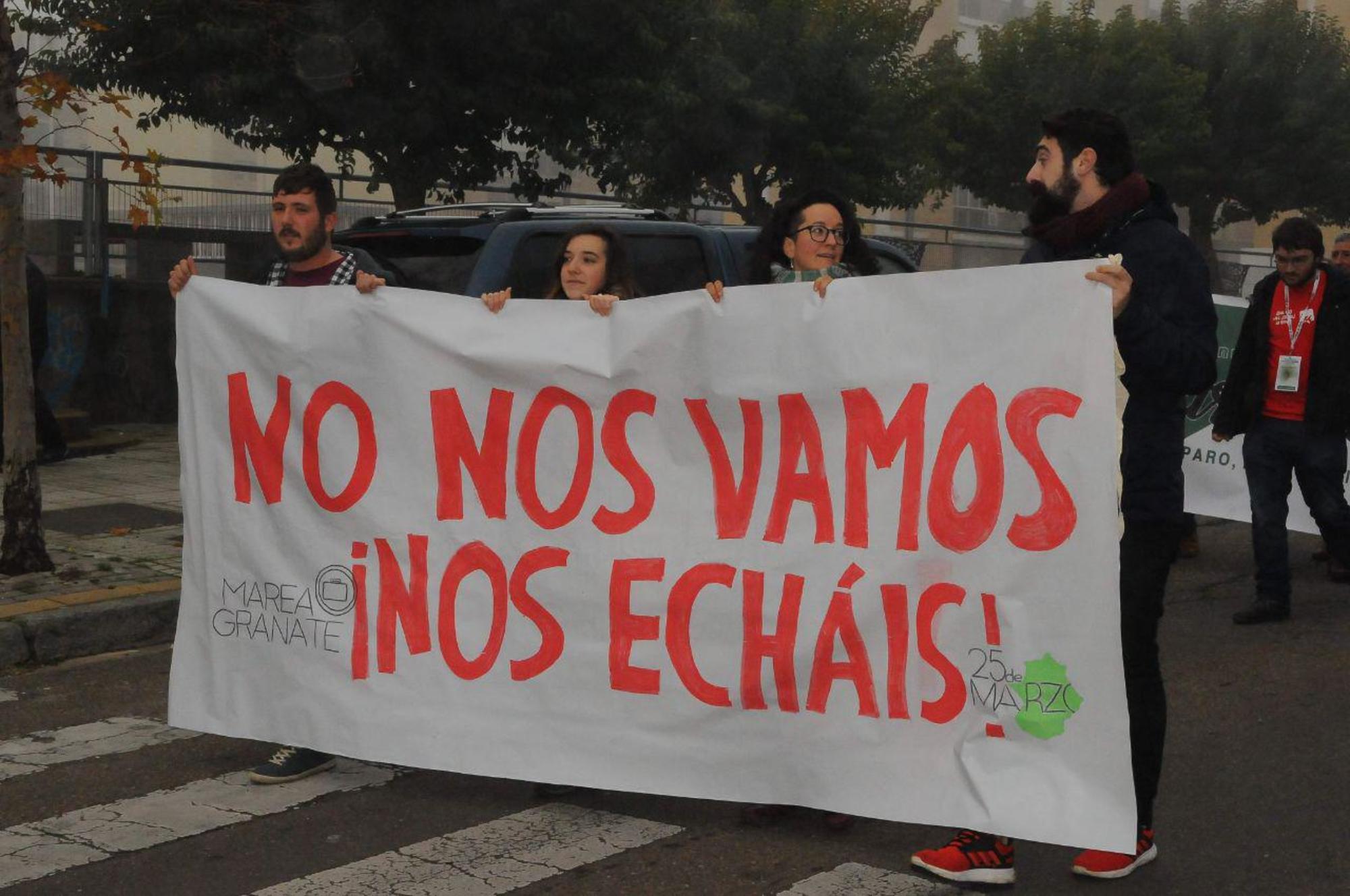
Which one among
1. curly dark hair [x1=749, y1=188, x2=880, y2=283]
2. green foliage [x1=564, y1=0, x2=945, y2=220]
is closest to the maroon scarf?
curly dark hair [x1=749, y1=188, x2=880, y2=283]

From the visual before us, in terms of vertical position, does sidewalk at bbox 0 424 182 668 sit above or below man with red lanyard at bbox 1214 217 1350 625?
below

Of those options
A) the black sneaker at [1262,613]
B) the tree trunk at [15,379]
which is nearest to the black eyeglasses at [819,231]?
the black sneaker at [1262,613]

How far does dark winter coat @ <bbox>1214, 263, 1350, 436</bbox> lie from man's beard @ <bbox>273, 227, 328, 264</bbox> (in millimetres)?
4638

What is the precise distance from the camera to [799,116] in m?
27.0

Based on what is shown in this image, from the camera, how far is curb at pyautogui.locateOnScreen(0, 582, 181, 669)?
22.8 ft

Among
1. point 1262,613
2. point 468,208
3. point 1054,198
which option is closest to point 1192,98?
point 468,208

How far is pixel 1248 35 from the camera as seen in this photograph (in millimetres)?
37375

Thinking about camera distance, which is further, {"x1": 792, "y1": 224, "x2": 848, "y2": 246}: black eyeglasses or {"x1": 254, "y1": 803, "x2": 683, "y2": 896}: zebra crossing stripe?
{"x1": 792, "y1": 224, "x2": 848, "y2": 246}: black eyeglasses

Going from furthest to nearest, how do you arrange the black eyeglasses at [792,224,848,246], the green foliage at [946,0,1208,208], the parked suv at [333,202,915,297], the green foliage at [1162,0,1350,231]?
the green foliage at [1162,0,1350,231], the green foliage at [946,0,1208,208], the parked suv at [333,202,915,297], the black eyeglasses at [792,224,848,246]

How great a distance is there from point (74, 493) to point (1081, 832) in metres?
8.40

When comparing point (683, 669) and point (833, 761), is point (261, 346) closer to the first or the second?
point (683, 669)

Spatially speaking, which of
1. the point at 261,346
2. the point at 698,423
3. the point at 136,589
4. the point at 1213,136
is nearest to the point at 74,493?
the point at 136,589

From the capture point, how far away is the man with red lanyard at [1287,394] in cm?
781

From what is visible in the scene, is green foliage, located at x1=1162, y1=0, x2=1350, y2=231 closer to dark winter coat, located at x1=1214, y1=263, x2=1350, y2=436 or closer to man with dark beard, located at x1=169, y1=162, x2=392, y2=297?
dark winter coat, located at x1=1214, y1=263, x2=1350, y2=436
